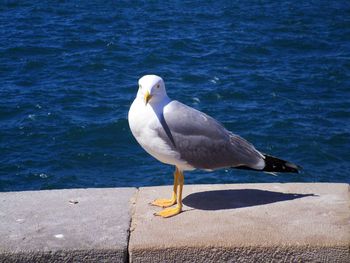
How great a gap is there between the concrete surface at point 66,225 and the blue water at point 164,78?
7502mm

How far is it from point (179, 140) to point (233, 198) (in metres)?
0.52

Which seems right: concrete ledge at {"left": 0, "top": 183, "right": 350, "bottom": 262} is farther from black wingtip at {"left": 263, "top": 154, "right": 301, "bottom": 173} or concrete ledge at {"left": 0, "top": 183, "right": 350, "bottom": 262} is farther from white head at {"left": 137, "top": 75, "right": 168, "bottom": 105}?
white head at {"left": 137, "top": 75, "right": 168, "bottom": 105}

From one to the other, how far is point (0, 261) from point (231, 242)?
1.26m

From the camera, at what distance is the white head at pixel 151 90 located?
4.50 meters

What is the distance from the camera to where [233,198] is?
4.69 metres

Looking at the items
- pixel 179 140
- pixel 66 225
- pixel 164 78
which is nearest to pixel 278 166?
pixel 179 140

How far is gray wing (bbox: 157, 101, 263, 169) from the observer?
183 inches

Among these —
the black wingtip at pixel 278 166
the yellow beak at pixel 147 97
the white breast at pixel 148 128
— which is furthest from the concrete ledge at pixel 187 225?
the yellow beak at pixel 147 97

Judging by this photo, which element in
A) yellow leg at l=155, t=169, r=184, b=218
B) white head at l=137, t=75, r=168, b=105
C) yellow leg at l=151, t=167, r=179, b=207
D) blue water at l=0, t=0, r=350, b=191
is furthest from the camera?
blue water at l=0, t=0, r=350, b=191

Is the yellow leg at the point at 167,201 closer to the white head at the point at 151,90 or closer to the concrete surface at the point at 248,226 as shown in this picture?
the concrete surface at the point at 248,226

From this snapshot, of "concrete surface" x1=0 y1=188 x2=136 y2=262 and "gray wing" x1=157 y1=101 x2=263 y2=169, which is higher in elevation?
"gray wing" x1=157 y1=101 x2=263 y2=169

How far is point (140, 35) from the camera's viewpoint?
20.7m

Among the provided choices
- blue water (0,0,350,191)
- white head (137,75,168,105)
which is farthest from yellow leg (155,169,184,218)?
blue water (0,0,350,191)

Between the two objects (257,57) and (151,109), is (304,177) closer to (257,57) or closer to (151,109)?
(257,57)
